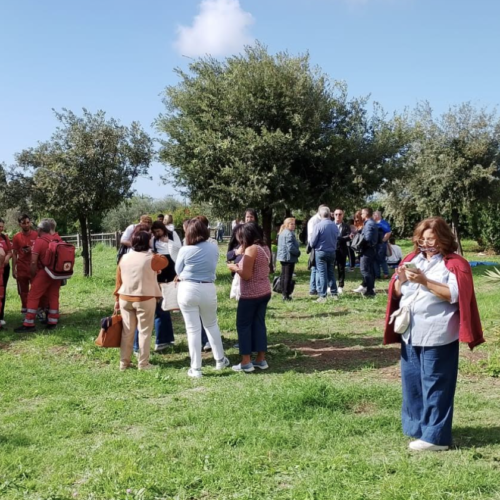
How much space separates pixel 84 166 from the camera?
16.2 meters

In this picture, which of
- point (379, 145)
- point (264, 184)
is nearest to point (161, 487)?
point (264, 184)

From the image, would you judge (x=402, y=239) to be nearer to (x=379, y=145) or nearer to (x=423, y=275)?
(x=379, y=145)

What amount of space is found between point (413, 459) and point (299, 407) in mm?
1348

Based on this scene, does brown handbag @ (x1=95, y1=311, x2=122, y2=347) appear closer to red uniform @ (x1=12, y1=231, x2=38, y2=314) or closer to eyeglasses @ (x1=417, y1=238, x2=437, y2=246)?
red uniform @ (x1=12, y1=231, x2=38, y2=314)

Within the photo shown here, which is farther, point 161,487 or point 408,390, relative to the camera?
point 408,390

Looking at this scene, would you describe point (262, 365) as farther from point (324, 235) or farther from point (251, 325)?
point (324, 235)

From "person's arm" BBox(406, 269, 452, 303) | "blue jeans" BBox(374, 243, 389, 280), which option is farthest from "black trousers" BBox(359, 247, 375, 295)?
"person's arm" BBox(406, 269, 452, 303)

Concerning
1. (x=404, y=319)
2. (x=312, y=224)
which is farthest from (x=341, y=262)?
(x=404, y=319)

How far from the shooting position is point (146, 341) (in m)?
7.21

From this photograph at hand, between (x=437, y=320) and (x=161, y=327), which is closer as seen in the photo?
(x=437, y=320)

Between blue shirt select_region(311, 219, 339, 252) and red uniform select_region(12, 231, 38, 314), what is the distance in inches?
212

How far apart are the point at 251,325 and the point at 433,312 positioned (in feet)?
10.1

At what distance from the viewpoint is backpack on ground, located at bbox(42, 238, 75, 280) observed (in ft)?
31.7

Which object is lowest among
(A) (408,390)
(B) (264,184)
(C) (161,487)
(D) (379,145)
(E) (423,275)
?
(C) (161,487)
